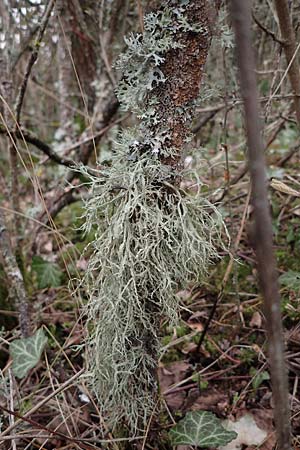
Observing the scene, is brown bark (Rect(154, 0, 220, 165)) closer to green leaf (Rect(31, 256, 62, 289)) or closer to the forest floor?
the forest floor

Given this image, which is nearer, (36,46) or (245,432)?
(245,432)

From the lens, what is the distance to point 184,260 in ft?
3.08

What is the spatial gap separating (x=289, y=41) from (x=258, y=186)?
103 centimetres

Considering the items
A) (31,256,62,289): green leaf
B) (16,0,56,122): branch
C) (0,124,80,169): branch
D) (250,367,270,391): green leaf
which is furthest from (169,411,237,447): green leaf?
(16,0,56,122): branch

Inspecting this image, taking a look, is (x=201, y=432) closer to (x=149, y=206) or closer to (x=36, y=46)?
(x=149, y=206)

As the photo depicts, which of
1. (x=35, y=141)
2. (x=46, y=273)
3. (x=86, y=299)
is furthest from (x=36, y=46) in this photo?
(x=86, y=299)

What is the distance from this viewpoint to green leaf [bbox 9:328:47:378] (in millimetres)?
1173

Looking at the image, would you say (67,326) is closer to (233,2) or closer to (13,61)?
(13,61)

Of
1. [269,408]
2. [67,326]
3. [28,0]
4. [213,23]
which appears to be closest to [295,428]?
[269,408]

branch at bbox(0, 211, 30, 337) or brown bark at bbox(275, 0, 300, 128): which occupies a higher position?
brown bark at bbox(275, 0, 300, 128)

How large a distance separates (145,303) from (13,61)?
53.0 inches

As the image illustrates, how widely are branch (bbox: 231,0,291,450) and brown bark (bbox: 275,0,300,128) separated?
0.93 metres

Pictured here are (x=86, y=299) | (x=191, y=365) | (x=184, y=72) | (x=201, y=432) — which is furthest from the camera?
(x=86, y=299)

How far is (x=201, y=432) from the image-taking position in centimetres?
104
